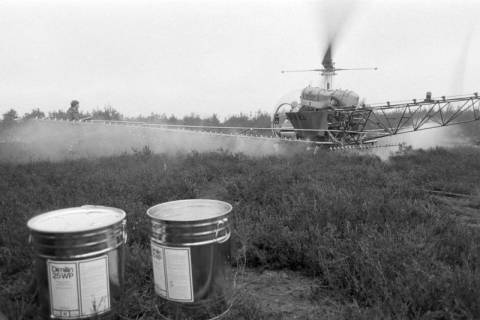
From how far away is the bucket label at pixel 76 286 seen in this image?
1941mm

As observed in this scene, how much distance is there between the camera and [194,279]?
7.03 feet

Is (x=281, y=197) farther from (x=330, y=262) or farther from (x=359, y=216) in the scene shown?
(x=330, y=262)

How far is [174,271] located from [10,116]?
55.6 feet

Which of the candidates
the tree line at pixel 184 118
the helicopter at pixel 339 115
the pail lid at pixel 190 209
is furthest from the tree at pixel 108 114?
the pail lid at pixel 190 209

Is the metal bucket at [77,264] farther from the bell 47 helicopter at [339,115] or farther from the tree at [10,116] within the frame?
the tree at [10,116]

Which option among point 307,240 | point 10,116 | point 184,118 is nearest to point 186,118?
point 184,118

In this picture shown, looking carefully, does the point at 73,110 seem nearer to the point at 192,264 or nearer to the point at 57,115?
the point at 57,115

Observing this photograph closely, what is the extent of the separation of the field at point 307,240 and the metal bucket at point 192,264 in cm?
23

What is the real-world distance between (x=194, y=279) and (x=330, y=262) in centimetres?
119

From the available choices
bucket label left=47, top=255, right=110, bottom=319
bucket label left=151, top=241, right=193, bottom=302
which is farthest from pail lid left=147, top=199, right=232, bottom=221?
bucket label left=47, top=255, right=110, bottom=319

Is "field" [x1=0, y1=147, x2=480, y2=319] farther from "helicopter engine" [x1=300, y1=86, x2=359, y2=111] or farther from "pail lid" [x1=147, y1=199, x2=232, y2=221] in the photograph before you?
"helicopter engine" [x1=300, y1=86, x2=359, y2=111]

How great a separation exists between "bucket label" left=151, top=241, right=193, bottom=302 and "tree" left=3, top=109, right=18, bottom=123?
1551 centimetres

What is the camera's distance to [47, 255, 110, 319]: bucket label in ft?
6.37

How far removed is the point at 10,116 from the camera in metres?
15.8
